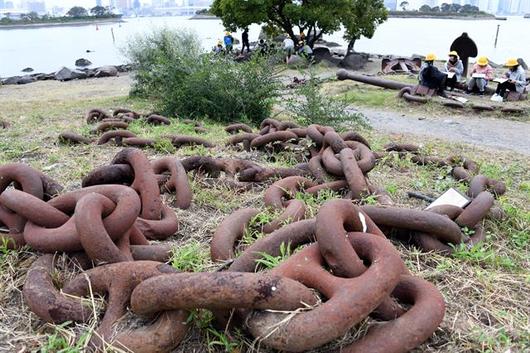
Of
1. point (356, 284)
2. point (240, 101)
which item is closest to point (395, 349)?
point (356, 284)

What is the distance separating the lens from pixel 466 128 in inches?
397

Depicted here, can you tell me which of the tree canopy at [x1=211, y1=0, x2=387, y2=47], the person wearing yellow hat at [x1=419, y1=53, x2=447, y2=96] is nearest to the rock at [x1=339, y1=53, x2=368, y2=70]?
the tree canopy at [x1=211, y1=0, x2=387, y2=47]

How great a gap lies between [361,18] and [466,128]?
17610 mm

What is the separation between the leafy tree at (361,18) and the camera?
25312mm

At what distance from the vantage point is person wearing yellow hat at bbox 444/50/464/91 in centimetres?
1376

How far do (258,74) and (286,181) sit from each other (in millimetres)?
5506

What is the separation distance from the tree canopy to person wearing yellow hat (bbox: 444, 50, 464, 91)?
10.6 m

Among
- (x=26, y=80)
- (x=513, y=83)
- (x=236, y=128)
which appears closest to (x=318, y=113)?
(x=236, y=128)

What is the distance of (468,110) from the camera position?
11.7m

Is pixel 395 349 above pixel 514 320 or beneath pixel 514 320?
above

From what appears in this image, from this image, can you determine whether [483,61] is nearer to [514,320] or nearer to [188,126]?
[188,126]

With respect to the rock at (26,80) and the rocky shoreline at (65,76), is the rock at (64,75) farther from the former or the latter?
the rock at (26,80)

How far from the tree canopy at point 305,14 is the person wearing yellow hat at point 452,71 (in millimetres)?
10587

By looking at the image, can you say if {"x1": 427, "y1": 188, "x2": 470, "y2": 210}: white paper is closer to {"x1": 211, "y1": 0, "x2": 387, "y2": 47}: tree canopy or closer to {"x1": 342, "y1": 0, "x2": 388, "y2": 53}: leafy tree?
{"x1": 211, "y1": 0, "x2": 387, "y2": 47}: tree canopy
